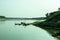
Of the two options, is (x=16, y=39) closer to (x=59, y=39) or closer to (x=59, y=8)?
(x=59, y=39)

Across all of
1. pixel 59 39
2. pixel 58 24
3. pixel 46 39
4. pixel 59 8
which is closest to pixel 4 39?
pixel 46 39

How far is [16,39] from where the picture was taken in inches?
2341

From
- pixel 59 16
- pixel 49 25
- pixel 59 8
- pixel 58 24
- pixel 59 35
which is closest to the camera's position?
pixel 59 35

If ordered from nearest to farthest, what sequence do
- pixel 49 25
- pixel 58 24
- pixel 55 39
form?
pixel 55 39
pixel 58 24
pixel 49 25

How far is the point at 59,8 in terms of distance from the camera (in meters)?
146

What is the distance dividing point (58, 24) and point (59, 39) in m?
39.6

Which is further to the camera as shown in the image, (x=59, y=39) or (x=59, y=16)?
(x=59, y=16)

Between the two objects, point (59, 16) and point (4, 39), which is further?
point (59, 16)

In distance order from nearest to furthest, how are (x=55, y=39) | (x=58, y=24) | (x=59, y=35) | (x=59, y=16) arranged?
(x=55, y=39) → (x=59, y=35) → (x=58, y=24) → (x=59, y=16)

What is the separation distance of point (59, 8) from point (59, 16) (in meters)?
35.3

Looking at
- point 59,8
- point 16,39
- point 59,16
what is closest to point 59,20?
point 59,16

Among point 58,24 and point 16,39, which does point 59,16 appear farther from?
point 16,39

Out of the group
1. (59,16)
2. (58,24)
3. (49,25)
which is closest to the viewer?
(58,24)

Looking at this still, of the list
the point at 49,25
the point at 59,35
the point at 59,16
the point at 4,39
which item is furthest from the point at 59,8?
the point at 4,39
